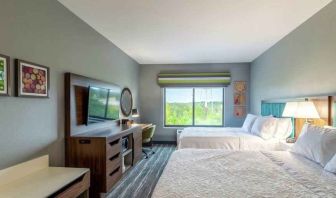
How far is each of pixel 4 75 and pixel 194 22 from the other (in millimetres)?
2505

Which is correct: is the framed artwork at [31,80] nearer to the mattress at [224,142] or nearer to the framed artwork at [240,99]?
the mattress at [224,142]

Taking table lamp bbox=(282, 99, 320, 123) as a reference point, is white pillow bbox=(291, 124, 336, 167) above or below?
below

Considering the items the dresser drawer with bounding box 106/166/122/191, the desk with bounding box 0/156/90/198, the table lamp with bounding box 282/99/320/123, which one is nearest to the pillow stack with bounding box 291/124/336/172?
the table lamp with bounding box 282/99/320/123

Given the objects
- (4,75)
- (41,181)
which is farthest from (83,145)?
(4,75)

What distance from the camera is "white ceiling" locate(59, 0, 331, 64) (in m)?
A: 2.73

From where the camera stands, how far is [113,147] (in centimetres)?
320

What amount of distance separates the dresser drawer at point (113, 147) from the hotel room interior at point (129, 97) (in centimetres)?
3

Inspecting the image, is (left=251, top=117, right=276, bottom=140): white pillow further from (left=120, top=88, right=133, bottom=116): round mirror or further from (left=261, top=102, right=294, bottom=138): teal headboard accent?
(left=120, top=88, right=133, bottom=116): round mirror

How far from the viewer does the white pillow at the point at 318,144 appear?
2072 mm

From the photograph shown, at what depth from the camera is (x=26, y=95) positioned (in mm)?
2135

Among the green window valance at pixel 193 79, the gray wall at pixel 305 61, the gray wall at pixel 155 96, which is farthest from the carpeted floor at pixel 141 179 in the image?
the gray wall at pixel 305 61

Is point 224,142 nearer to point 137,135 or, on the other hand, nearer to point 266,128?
point 266,128

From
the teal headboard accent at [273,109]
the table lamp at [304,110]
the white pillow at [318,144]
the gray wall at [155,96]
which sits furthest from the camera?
the gray wall at [155,96]

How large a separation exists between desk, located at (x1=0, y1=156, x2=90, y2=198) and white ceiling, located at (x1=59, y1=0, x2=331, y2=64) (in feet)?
6.48
